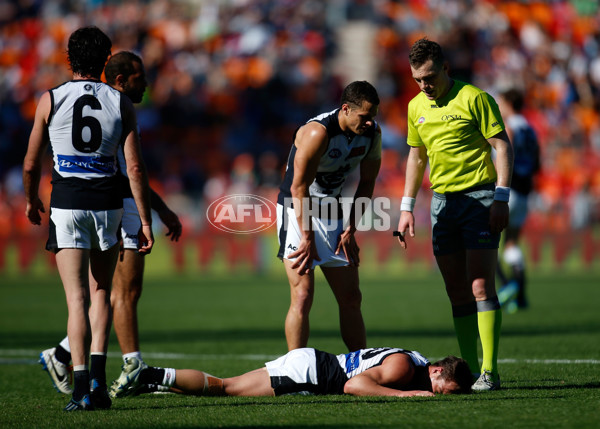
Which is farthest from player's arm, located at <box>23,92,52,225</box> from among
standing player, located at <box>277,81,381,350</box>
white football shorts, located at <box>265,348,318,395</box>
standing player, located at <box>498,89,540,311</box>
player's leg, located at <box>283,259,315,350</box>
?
standing player, located at <box>498,89,540,311</box>

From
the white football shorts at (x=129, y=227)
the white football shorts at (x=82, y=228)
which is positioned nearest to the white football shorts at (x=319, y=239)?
the white football shorts at (x=129, y=227)

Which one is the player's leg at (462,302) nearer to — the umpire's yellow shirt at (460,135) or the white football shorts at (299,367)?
the umpire's yellow shirt at (460,135)

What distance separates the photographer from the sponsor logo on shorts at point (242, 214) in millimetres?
18406

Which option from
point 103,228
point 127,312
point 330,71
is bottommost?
point 127,312

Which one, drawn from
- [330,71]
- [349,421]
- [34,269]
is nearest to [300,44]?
[330,71]

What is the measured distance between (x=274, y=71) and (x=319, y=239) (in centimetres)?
1847

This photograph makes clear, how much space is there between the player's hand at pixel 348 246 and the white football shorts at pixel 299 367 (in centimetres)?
91

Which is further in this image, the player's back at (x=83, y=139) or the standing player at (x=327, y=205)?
the standing player at (x=327, y=205)

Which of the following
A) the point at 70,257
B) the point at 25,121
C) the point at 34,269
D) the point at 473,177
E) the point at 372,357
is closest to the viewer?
the point at 70,257

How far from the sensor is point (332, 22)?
2742 centimetres

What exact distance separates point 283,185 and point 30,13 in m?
22.3

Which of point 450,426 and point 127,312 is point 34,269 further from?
point 450,426

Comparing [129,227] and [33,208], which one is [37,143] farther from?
[129,227]

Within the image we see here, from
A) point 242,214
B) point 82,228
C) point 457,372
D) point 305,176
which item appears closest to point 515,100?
point 305,176
